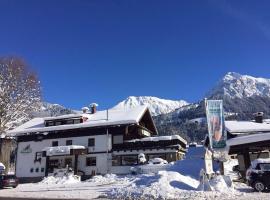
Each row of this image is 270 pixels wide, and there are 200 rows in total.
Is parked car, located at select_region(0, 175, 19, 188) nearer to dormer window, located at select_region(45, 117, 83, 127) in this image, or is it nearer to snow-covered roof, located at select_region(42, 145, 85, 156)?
snow-covered roof, located at select_region(42, 145, 85, 156)

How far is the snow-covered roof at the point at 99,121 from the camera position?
45.8m

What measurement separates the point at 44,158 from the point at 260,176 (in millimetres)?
32582

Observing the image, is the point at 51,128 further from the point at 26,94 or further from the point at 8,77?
the point at 8,77

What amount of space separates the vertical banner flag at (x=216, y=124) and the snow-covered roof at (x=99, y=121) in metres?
19.1

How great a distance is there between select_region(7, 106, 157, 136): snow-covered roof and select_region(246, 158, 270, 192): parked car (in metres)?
21.7

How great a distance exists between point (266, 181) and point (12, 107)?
3339 cm

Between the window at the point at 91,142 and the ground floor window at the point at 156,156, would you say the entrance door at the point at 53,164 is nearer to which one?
the window at the point at 91,142

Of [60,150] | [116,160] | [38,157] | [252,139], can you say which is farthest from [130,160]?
[252,139]

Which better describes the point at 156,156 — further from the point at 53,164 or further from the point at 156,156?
the point at 53,164

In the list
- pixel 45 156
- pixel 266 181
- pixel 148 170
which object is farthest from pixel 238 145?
pixel 45 156

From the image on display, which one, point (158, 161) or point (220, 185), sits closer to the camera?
point (220, 185)

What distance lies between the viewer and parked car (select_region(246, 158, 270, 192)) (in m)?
23.4

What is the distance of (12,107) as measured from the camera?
46594mm

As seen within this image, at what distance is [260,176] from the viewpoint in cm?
2366
